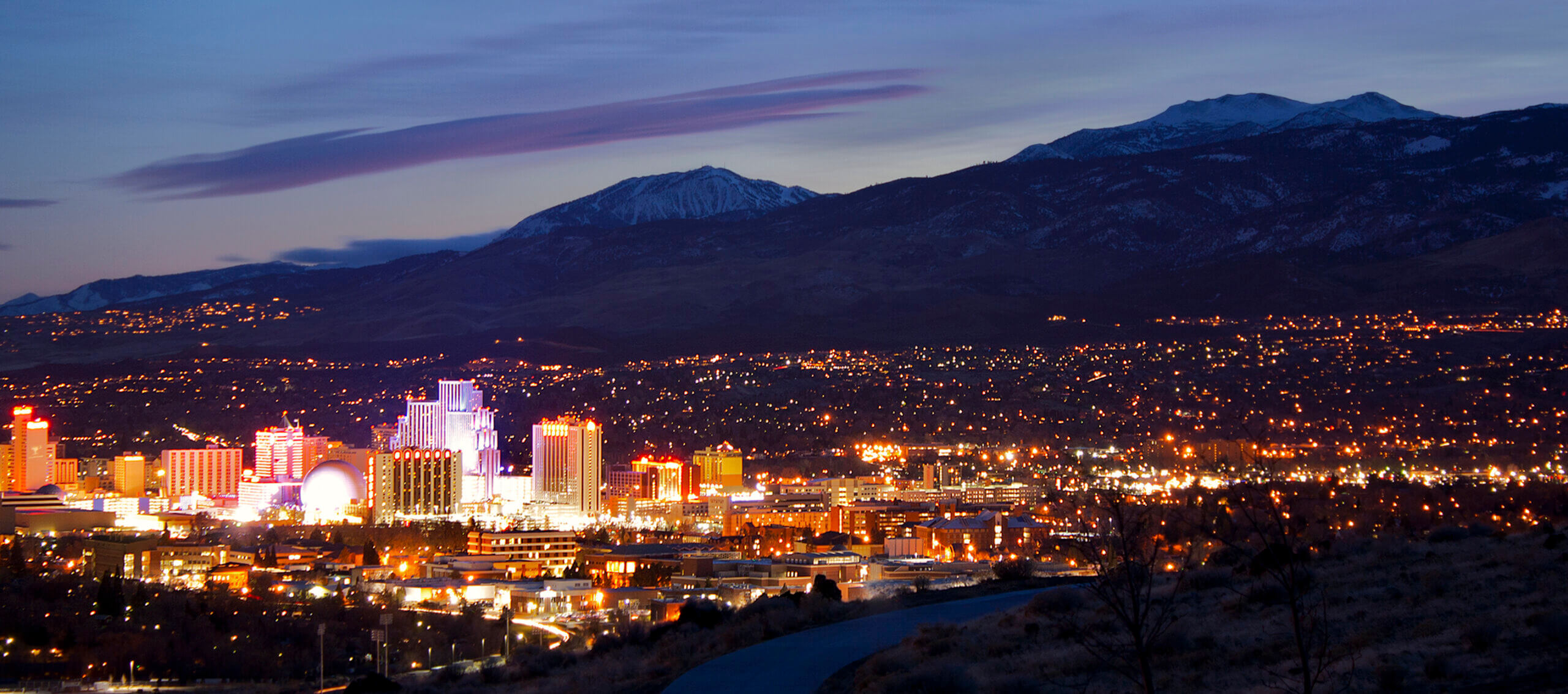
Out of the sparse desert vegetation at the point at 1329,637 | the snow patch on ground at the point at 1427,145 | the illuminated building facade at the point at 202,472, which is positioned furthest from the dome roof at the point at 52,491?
the snow patch on ground at the point at 1427,145

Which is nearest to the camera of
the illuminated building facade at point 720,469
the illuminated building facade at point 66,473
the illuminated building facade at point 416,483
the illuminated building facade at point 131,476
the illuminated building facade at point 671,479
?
the illuminated building facade at point 671,479

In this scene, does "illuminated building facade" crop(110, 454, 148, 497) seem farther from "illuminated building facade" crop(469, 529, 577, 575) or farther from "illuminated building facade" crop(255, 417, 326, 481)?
"illuminated building facade" crop(469, 529, 577, 575)

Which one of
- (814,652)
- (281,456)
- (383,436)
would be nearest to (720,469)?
(281,456)

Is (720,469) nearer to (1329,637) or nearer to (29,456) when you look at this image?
(29,456)

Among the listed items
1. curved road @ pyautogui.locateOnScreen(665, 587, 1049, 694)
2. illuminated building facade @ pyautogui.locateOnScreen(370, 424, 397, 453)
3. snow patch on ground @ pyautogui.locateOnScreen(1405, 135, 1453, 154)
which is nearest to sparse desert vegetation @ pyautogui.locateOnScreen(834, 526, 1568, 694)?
curved road @ pyautogui.locateOnScreen(665, 587, 1049, 694)

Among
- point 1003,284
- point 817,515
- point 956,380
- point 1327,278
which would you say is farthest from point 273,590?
point 1003,284

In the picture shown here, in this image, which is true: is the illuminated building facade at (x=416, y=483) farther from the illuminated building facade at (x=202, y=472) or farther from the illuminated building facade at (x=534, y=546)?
the illuminated building facade at (x=534, y=546)
